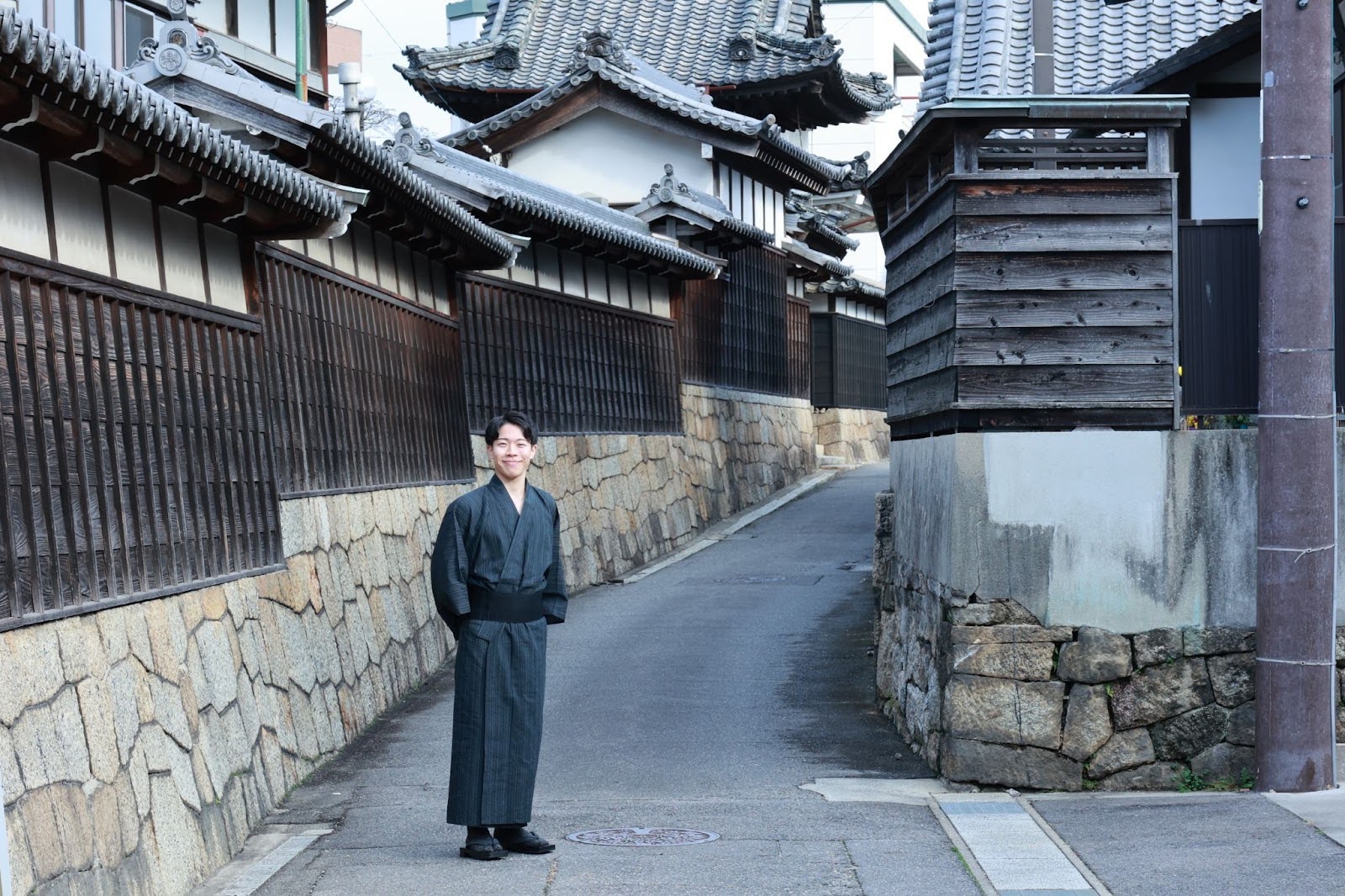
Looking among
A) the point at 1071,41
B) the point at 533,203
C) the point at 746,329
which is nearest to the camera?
the point at 1071,41

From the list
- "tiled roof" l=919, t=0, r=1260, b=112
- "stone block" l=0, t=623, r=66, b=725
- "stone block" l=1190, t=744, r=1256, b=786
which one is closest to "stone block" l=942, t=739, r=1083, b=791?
"stone block" l=1190, t=744, r=1256, b=786

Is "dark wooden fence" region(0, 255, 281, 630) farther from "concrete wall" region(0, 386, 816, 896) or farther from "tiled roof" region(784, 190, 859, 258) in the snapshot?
"tiled roof" region(784, 190, 859, 258)

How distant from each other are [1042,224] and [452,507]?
4.08m

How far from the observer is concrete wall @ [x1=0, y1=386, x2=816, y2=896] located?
638 cm

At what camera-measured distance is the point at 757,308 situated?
2931cm

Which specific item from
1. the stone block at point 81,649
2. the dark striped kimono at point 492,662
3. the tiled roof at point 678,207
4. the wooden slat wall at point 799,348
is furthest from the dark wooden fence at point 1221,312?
the wooden slat wall at point 799,348

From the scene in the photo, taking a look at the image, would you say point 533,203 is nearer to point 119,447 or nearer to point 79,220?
point 79,220

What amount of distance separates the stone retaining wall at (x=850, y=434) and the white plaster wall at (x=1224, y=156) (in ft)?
74.7

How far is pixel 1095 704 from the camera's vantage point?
934cm

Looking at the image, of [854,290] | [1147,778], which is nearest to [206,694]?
[1147,778]

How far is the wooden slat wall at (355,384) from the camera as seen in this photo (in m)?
11.7

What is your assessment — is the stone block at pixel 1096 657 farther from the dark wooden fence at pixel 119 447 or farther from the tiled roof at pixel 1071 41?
the dark wooden fence at pixel 119 447

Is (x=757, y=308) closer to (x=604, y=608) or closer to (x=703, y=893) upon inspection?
(x=604, y=608)

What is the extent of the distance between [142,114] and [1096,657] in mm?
5950
